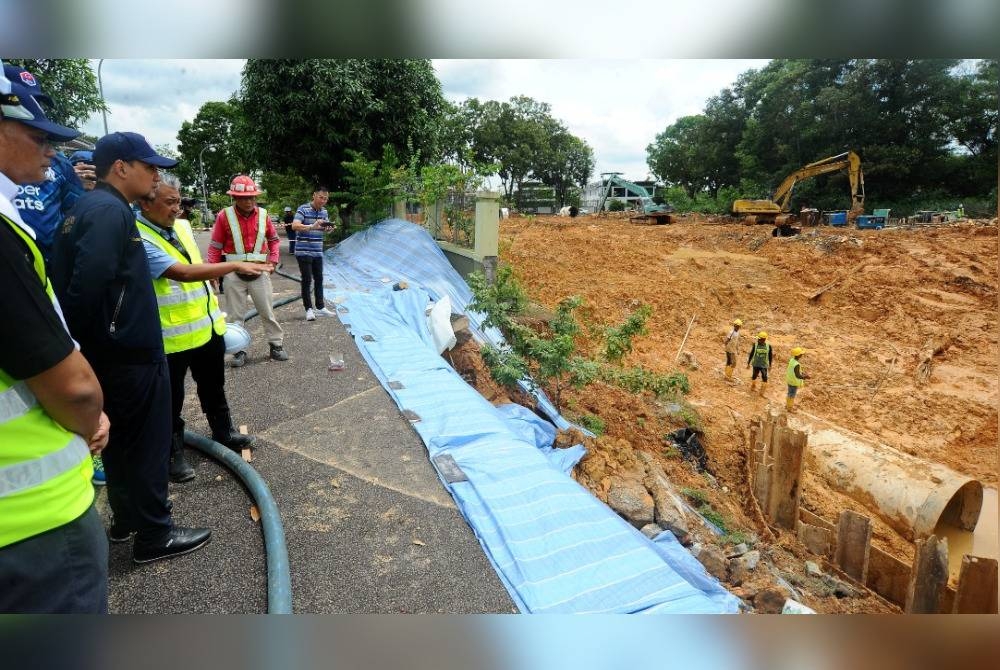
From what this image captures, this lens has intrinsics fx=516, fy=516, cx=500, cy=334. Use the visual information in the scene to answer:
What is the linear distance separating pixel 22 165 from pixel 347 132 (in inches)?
262

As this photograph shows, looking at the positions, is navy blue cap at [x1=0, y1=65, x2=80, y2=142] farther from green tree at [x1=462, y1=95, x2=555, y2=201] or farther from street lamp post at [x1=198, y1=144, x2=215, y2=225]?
green tree at [x1=462, y1=95, x2=555, y2=201]

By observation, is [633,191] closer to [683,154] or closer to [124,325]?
[683,154]

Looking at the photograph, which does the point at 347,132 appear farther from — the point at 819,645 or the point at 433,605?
the point at 819,645

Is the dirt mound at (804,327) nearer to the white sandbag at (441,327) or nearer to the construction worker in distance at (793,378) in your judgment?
the construction worker in distance at (793,378)

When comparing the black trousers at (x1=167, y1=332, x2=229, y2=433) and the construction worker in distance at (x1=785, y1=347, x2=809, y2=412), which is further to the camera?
the construction worker in distance at (x1=785, y1=347, x2=809, y2=412)

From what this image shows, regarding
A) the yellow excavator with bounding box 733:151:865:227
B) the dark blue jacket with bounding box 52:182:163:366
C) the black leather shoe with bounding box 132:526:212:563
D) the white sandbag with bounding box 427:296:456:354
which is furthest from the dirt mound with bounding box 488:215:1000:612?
the dark blue jacket with bounding box 52:182:163:366

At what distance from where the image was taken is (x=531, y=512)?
7.64 feet

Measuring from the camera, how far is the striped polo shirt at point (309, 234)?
184 inches

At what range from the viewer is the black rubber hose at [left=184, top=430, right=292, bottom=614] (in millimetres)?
1734

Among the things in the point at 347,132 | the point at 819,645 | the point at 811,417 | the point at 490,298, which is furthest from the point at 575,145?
the point at 819,645

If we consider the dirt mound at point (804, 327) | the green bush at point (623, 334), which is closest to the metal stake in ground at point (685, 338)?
the dirt mound at point (804, 327)

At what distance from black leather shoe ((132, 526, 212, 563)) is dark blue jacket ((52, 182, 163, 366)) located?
26.7 inches

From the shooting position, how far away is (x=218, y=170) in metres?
4.93

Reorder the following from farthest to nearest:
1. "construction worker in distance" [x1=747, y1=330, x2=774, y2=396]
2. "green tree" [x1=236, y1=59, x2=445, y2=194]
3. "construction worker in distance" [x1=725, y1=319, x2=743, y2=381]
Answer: "construction worker in distance" [x1=725, y1=319, x2=743, y2=381]
"construction worker in distance" [x1=747, y1=330, x2=774, y2=396]
"green tree" [x1=236, y1=59, x2=445, y2=194]
